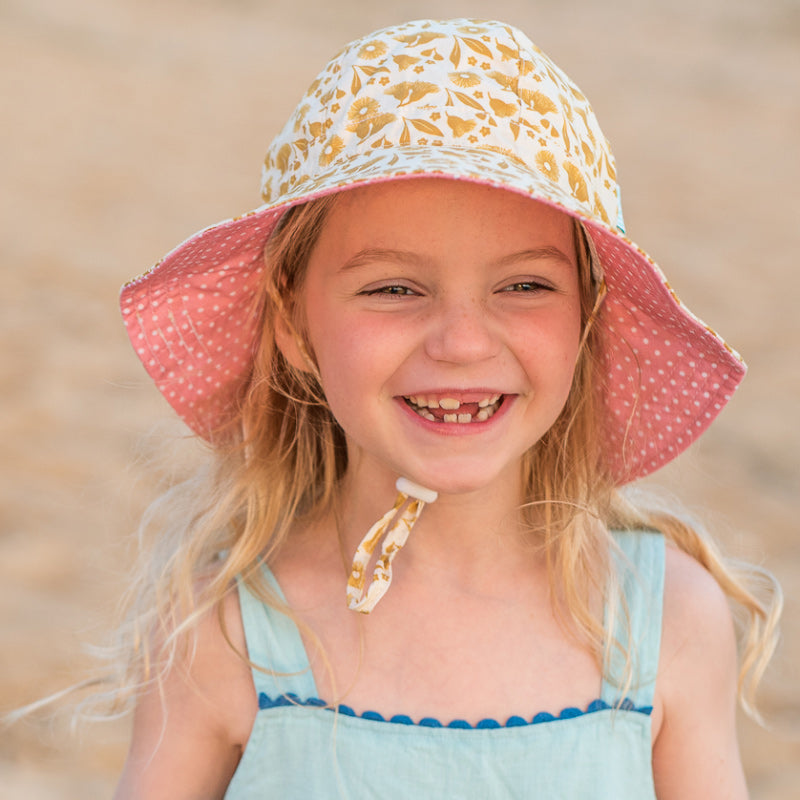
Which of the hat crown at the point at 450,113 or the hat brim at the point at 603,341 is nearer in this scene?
the hat crown at the point at 450,113

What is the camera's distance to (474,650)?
202 cm

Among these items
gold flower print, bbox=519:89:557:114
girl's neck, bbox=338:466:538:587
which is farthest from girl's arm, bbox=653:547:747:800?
gold flower print, bbox=519:89:557:114

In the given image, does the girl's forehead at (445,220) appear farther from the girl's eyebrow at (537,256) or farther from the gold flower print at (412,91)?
the gold flower print at (412,91)

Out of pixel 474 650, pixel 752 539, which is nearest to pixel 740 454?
pixel 752 539

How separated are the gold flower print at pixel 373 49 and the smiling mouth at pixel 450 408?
0.55 m

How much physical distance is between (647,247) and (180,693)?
233 inches

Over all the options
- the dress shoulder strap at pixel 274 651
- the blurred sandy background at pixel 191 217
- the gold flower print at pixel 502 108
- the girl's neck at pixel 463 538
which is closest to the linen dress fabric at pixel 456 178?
the gold flower print at pixel 502 108

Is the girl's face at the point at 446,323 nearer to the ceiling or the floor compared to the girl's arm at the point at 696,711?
nearer to the ceiling

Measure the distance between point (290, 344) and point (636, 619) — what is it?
0.80 meters

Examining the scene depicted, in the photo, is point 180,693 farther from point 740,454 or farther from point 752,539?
point 740,454

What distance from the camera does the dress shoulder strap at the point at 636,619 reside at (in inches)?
78.1

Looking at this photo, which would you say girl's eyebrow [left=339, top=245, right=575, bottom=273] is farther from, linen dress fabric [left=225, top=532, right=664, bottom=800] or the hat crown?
linen dress fabric [left=225, top=532, right=664, bottom=800]

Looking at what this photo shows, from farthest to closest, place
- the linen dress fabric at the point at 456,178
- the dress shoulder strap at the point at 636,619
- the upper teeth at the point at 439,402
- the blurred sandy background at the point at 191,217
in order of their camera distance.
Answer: the blurred sandy background at the point at 191,217
the dress shoulder strap at the point at 636,619
the upper teeth at the point at 439,402
the linen dress fabric at the point at 456,178

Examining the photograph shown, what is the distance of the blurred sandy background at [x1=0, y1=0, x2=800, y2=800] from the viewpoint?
3.79m
